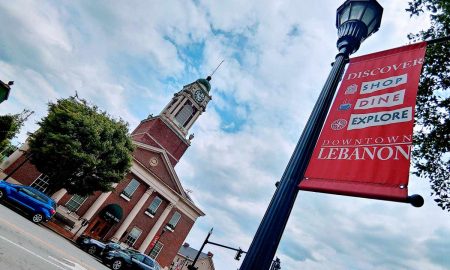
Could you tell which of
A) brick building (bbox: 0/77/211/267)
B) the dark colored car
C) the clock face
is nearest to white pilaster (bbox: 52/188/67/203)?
brick building (bbox: 0/77/211/267)

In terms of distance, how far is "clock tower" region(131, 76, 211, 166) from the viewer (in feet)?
120

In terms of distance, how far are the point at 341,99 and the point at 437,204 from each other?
27.5 feet

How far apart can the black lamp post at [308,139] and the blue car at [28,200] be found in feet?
56.8

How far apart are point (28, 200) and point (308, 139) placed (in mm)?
17550

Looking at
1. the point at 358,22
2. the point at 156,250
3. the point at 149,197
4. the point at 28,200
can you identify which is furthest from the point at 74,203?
the point at 358,22

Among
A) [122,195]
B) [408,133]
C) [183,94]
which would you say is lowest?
[408,133]

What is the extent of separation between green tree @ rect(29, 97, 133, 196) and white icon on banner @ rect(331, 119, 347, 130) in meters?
20.9

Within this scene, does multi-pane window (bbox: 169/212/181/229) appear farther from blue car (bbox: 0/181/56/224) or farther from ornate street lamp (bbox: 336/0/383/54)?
ornate street lamp (bbox: 336/0/383/54)

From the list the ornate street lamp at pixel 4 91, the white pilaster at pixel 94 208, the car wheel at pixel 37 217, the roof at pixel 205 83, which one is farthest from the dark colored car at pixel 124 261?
the roof at pixel 205 83

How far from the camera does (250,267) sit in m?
2.43

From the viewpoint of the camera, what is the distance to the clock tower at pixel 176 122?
36.6 meters

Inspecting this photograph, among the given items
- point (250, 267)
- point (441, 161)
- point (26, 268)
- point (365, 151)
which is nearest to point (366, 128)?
point (365, 151)

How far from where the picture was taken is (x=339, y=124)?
11.1 feet

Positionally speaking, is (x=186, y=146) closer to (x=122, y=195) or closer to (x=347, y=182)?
(x=122, y=195)
